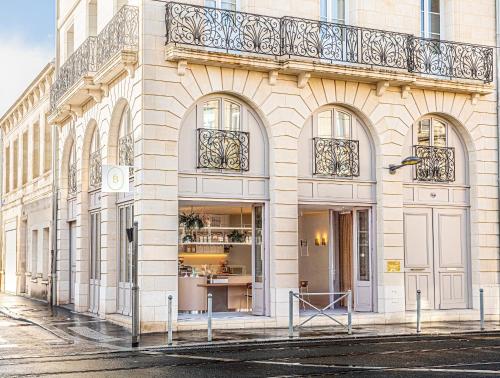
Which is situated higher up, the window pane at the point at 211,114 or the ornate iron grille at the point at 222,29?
the ornate iron grille at the point at 222,29

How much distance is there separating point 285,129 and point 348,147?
1.93 meters

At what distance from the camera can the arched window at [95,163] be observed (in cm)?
2367

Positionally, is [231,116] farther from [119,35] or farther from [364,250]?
[364,250]

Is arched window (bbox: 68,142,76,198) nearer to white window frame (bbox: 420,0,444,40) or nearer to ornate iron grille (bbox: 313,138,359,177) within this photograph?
ornate iron grille (bbox: 313,138,359,177)

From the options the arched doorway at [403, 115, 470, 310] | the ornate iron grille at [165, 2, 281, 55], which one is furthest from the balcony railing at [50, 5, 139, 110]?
the arched doorway at [403, 115, 470, 310]

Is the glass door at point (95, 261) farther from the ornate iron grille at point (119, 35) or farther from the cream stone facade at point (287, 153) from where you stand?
the ornate iron grille at point (119, 35)

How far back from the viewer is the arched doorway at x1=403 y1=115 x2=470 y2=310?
22.3 m

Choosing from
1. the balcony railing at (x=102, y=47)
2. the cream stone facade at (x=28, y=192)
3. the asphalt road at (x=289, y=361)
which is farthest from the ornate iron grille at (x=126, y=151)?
the cream stone facade at (x=28, y=192)

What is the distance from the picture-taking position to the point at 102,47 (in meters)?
21.6

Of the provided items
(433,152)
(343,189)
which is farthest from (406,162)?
(433,152)

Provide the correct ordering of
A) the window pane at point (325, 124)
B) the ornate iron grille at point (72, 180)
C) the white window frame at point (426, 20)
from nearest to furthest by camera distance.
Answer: the window pane at point (325, 124)
the white window frame at point (426, 20)
the ornate iron grille at point (72, 180)

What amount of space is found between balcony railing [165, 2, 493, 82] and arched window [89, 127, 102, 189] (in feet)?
18.0

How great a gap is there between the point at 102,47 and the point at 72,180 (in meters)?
6.32

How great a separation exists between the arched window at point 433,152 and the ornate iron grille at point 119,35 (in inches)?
312
